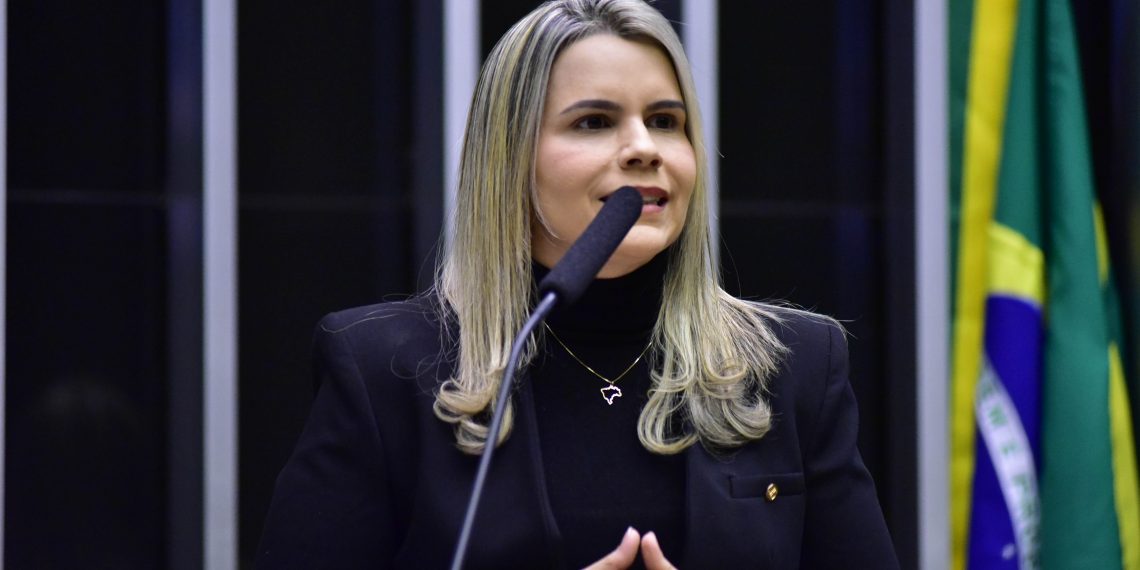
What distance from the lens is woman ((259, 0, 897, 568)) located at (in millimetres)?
1706

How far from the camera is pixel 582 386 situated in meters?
1.84

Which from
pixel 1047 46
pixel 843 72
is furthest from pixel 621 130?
pixel 843 72

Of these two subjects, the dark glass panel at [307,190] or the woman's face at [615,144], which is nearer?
the woman's face at [615,144]

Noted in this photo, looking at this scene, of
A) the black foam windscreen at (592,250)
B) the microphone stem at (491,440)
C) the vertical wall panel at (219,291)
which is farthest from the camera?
the vertical wall panel at (219,291)

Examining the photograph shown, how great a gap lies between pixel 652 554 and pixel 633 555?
0.02 metres

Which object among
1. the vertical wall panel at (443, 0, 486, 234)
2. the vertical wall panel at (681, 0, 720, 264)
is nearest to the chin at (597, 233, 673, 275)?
the vertical wall panel at (443, 0, 486, 234)

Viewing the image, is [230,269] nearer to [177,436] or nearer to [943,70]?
[177,436]

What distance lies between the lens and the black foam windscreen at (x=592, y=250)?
126 centimetres

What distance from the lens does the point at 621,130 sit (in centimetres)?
175

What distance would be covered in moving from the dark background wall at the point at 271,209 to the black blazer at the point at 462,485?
1.56 meters

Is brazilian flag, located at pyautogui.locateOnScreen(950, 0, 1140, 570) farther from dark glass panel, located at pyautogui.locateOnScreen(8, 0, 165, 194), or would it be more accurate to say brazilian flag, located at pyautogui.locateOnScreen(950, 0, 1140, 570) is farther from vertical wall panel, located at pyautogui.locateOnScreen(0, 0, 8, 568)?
vertical wall panel, located at pyautogui.locateOnScreen(0, 0, 8, 568)

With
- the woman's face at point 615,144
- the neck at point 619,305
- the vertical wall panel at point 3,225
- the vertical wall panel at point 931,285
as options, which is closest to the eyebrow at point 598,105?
the woman's face at point 615,144

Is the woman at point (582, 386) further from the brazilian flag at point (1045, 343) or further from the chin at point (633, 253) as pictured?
the brazilian flag at point (1045, 343)

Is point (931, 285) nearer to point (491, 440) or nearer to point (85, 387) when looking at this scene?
point (85, 387)
